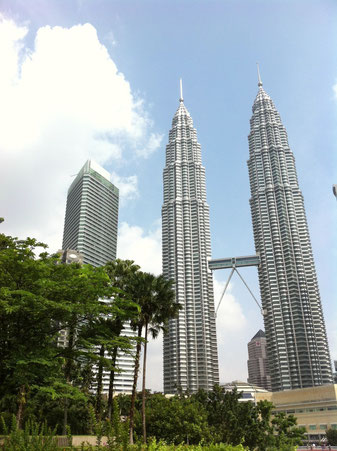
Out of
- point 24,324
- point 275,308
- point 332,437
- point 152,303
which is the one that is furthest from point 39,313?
point 275,308

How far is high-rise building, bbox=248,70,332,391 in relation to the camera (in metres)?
162

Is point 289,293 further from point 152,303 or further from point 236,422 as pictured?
point 152,303

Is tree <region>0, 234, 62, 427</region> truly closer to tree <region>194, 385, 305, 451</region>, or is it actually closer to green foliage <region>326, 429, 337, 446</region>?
tree <region>194, 385, 305, 451</region>

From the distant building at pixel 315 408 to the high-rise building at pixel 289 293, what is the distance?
46561 mm

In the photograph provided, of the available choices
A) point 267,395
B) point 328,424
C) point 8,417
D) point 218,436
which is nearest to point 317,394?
point 328,424

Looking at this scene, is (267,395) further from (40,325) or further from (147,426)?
(40,325)

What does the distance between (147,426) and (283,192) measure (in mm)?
164565

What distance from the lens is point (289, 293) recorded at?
173500mm

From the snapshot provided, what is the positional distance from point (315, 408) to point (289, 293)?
6868 centimetres

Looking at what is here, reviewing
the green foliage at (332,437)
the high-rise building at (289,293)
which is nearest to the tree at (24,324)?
the green foliage at (332,437)

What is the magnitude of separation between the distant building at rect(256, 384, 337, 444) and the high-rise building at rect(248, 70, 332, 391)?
1833 inches

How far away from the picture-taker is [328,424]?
10500cm

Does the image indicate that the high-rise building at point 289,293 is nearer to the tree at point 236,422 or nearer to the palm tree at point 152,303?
the tree at point 236,422

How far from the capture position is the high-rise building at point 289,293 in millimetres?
162225
